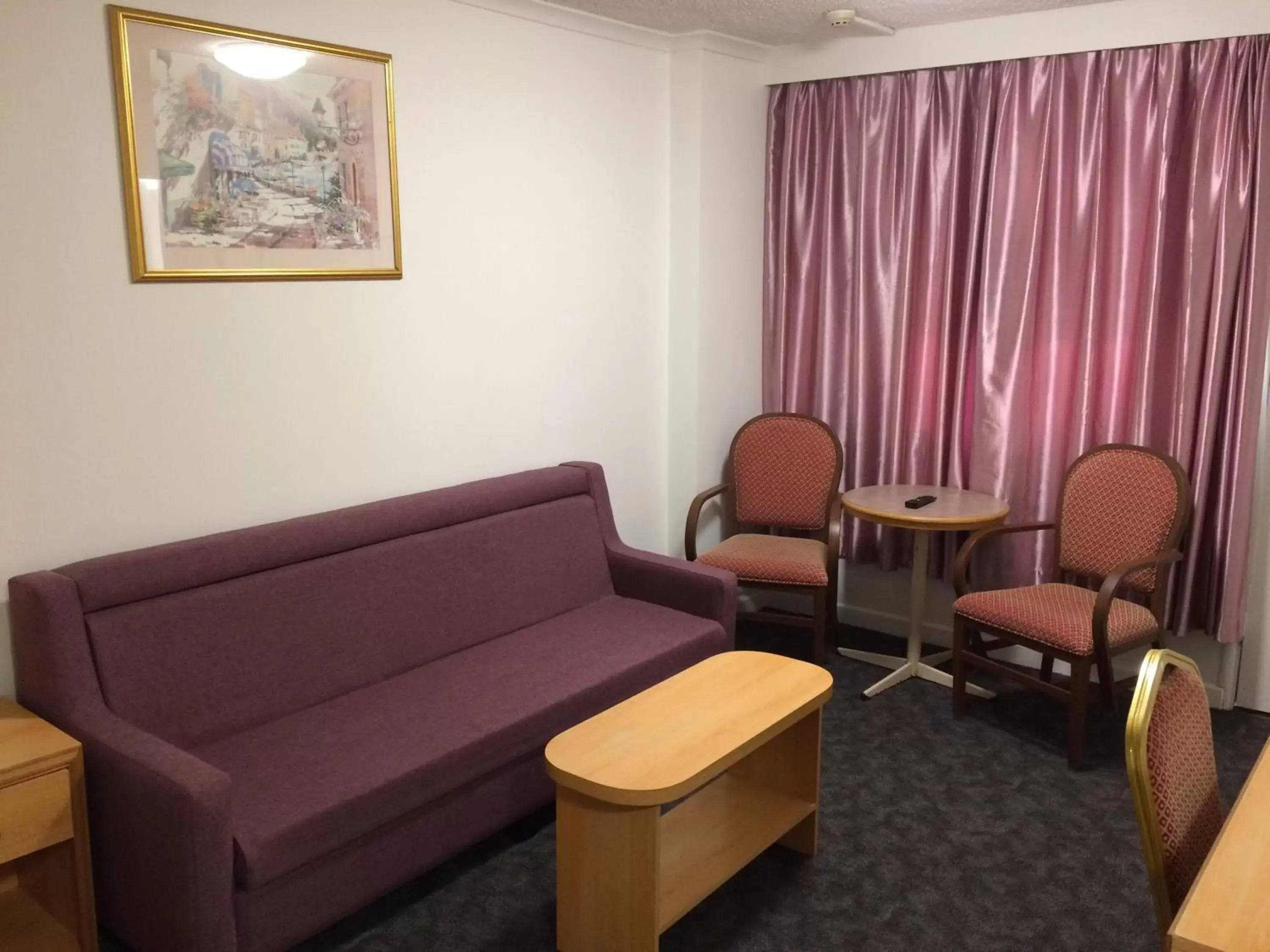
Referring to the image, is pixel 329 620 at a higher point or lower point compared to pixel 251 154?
lower

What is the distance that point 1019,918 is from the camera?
255 centimetres

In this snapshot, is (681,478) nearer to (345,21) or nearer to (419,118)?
(419,118)

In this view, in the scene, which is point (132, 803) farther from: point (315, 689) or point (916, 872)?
point (916, 872)

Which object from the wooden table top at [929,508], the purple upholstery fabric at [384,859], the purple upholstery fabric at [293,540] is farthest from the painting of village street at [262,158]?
the wooden table top at [929,508]

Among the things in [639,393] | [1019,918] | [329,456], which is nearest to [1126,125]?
[639,393]

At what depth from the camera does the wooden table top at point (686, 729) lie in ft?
7.34

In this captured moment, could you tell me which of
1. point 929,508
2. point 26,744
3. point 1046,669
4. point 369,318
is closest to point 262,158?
point 369,318

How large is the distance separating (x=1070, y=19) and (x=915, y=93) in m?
0.59

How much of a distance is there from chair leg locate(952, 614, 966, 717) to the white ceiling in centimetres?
207

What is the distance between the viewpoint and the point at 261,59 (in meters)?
2.80

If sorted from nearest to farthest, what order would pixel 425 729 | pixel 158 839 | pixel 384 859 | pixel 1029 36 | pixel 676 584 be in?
pixel 158 839, pixel 384 859, pixel 425 729, pixel 676 584, pixel 1029 36

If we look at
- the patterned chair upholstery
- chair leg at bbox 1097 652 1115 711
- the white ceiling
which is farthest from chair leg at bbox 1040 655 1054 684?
the white ceiling

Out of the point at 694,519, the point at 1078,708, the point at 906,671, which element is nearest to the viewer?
the point at 1078,708

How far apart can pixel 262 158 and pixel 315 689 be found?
1.42 meters
